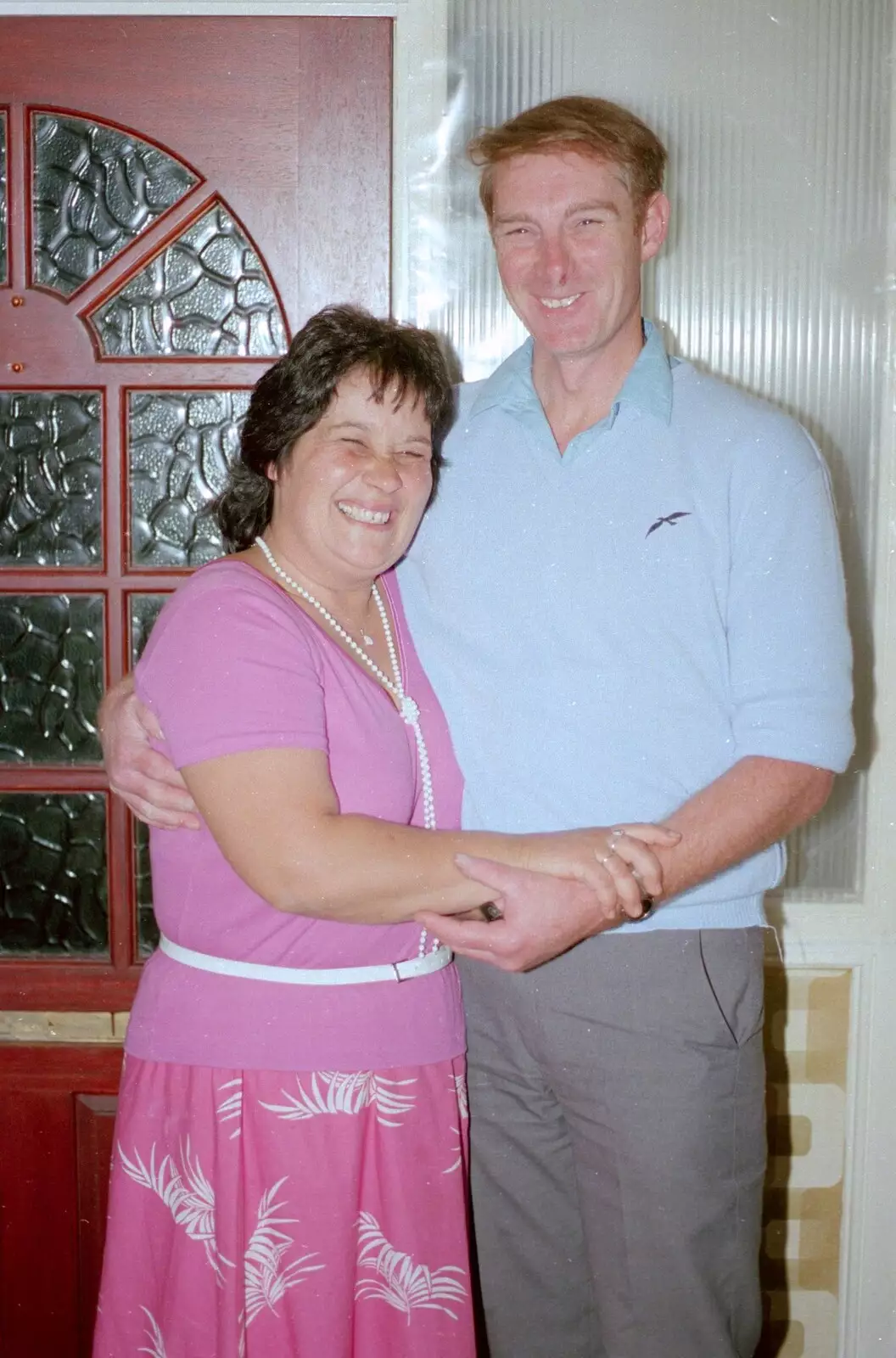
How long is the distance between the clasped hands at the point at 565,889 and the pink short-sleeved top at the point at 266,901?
10cm

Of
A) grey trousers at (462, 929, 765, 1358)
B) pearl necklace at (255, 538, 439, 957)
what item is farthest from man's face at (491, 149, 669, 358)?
grey trousers at (462, 929, 765, 1358)

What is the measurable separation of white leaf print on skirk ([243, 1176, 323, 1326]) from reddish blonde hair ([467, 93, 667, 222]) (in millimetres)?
1198

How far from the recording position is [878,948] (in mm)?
1990

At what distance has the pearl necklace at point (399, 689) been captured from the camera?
1404 millimetres

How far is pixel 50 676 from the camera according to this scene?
1982mm

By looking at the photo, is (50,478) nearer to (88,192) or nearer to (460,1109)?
(88,192)

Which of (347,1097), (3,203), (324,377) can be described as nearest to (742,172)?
(324,377)

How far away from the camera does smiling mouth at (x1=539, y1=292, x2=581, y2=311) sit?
1484mm

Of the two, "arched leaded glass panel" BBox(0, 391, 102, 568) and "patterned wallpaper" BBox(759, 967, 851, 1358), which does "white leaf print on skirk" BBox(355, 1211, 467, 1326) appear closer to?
"patterned wallpaper" BBox(759, 967, 851, 1358)

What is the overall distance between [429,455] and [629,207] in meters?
0.38

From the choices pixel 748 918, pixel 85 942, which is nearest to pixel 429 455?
pixel 748 918

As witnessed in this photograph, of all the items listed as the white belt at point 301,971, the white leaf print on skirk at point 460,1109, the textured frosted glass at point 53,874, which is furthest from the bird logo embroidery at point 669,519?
the textured frosted glass at point 53,874

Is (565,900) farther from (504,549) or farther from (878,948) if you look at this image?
(878,948)

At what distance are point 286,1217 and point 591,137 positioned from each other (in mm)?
1253
